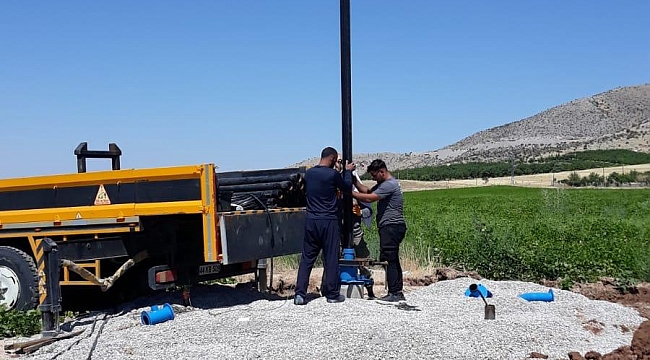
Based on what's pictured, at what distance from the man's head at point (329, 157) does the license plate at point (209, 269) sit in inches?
76.9

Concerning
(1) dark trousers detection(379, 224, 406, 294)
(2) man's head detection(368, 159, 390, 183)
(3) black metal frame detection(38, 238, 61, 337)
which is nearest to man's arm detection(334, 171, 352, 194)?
(2) man's head detection(368, 159, 390, 183)

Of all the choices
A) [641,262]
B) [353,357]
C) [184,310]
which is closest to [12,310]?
[184,310]

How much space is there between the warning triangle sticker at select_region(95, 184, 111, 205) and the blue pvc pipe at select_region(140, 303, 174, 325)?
1.47m

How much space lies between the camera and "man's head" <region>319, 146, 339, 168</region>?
9664mm

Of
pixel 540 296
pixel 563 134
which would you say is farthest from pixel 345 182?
pixel 563 134

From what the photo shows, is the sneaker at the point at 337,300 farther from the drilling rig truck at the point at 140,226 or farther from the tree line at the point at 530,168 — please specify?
the tree line at the point at 530,168

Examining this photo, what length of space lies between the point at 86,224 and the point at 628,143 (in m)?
121

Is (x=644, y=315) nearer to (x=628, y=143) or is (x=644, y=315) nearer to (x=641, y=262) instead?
(x=641, y=262)

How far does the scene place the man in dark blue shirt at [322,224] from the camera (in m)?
9.44

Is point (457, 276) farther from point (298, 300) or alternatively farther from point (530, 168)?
point (530, 168)

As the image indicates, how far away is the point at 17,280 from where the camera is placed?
32.4 ft

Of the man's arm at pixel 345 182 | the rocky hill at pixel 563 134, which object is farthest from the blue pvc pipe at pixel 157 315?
the rocky hill at pixel 563 134

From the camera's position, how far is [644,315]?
1004 cm

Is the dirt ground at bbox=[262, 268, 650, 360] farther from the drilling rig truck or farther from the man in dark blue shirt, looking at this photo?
the drilling rig truck
